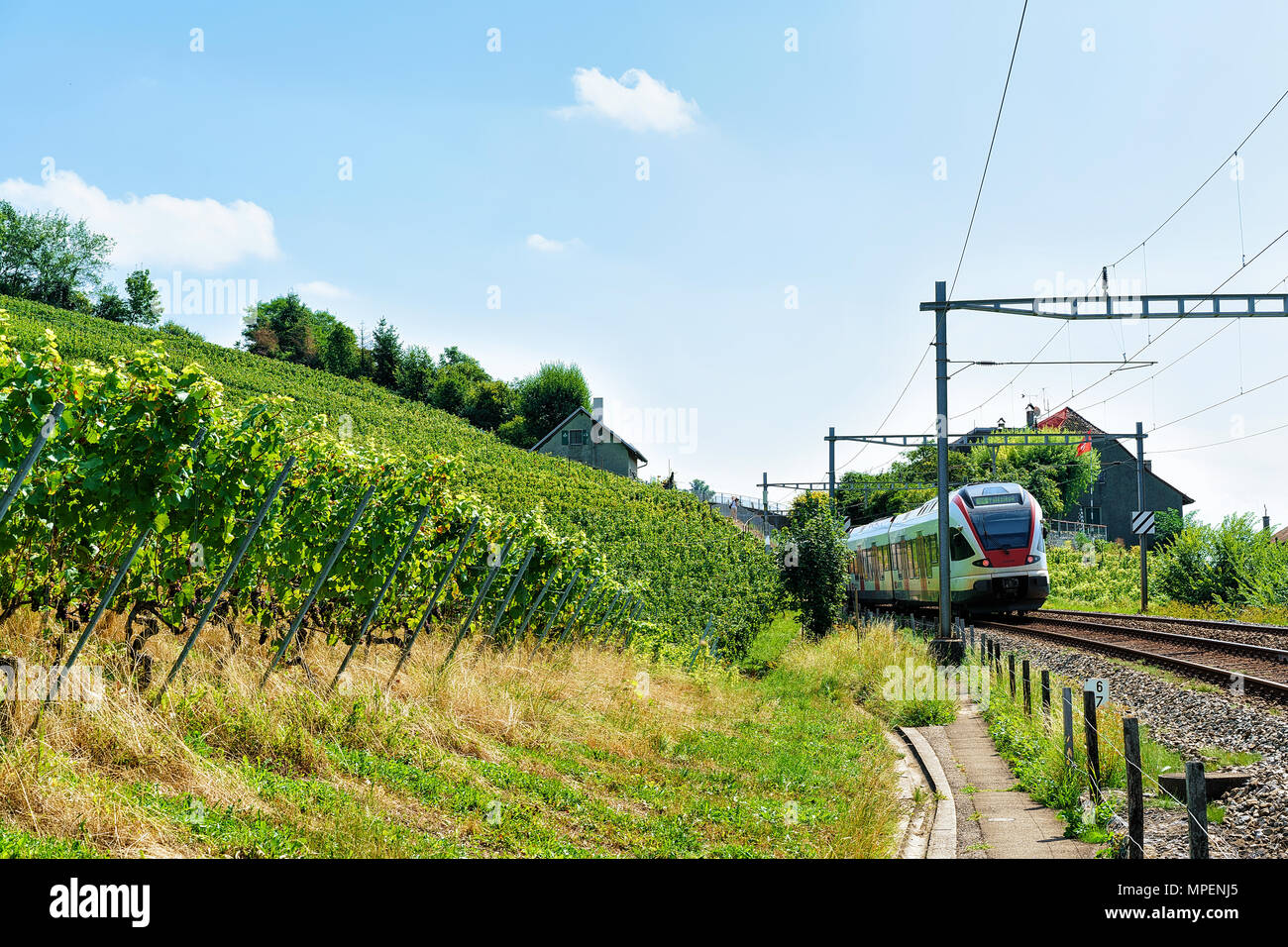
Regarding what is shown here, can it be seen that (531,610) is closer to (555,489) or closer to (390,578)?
(390,578)

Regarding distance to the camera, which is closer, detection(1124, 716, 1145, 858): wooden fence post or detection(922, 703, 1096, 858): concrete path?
detection(1124, 716, 1145, 858): wooden fence post

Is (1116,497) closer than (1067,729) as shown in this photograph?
No

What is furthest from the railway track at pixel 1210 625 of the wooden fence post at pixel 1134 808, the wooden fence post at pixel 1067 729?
the wooden fence post at pixel 1134 808

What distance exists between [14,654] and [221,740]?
150 centimetres

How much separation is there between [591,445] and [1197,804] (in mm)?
75746

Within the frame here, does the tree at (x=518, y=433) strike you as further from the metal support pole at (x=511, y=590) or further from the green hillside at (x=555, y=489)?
the metal support pole at (x=511, y=590)

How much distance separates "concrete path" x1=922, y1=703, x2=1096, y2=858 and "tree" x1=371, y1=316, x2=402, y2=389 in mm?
96972

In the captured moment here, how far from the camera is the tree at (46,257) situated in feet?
316

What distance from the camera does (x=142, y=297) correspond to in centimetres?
10738

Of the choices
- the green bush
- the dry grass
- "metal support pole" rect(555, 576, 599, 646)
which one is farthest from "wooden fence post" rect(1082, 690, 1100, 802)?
the green bush

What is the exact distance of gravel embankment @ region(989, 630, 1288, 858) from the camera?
680 cm
